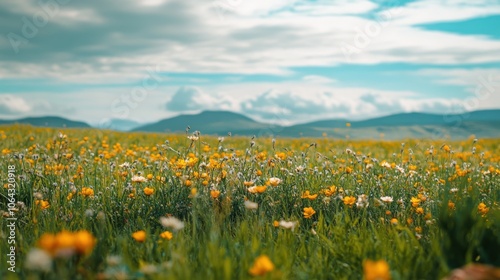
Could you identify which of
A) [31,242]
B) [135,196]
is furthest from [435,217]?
[31,242]

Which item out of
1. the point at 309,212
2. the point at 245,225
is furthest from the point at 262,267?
the point at 309,212

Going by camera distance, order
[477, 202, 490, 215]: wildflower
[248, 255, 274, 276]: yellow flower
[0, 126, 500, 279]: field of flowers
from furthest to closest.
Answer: [477, 202, 490, 215]: wildflower
[0, 126, 500, 279]: field of flowers
[248, 255, 274, 276]: yellow flower

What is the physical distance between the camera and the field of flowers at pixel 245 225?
2.86m

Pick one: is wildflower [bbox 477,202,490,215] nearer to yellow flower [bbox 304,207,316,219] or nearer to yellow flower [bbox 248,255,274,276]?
yellow flower [bbox 304,207,316,219]

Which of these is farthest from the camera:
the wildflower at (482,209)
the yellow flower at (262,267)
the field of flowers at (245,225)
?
the wildflower at (482,209)

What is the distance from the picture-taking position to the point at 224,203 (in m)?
4.90

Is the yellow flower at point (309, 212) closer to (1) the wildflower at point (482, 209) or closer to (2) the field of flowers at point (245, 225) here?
(2) the field of flowers at point (245, 225)

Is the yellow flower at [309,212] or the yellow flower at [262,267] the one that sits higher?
the yellow flower at [262,267]

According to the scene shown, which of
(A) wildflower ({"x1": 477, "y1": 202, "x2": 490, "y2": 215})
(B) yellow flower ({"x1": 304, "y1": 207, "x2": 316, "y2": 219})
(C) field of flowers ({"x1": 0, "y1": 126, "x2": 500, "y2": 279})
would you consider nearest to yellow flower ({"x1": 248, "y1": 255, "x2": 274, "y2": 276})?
(C) field of flowers ({"x1": 0, "y1": 126, "x2": 500, "y2": 279})

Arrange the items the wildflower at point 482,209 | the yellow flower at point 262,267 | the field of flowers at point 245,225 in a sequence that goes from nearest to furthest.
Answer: the yellow flower at point 262,267, the field of flowers at point 245,225, the wildflower at point 482,209

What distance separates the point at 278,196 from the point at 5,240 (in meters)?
2.75

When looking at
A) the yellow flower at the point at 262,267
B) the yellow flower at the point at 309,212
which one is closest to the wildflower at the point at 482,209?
the yellow flower at the point at 309,212

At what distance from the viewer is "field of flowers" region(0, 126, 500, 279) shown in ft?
9.37

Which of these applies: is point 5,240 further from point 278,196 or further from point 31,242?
point 278,196
